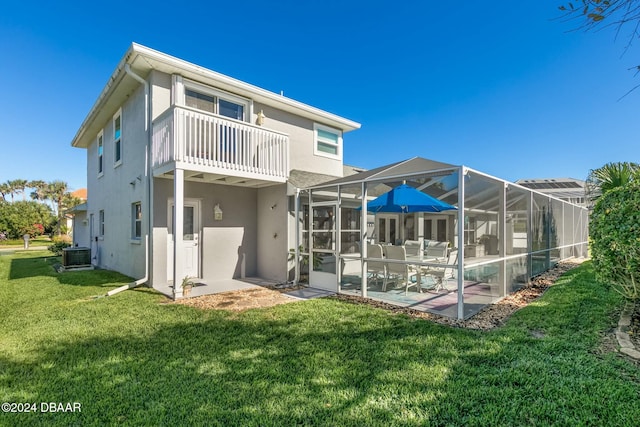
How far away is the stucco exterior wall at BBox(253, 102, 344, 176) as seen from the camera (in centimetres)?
1128

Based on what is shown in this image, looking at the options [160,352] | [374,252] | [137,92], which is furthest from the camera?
[137,92]

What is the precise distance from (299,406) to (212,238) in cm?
769

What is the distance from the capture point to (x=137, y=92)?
31.5ft

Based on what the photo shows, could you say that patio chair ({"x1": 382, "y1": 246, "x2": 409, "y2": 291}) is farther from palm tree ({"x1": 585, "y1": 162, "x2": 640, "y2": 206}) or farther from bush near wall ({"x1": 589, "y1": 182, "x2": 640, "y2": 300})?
palm tree ({"x1": 585, "y1": 162, "x2": 640, "y2": 206})

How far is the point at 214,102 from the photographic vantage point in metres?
9.83

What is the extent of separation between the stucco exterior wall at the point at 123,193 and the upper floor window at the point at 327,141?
637 centimetres

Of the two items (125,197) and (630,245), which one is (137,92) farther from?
(630,245)

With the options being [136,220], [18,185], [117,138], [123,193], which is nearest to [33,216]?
[18,185]

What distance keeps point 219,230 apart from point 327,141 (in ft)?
20.1

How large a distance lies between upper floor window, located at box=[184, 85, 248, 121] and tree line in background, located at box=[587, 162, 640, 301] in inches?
388

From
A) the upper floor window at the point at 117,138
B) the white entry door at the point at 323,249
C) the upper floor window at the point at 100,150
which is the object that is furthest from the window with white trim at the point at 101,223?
the white entry door at the point at 323,249

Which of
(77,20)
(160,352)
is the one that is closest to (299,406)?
(160,352)

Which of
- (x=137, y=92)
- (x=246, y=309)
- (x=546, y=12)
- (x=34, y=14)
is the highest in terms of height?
(x=34, y=14)

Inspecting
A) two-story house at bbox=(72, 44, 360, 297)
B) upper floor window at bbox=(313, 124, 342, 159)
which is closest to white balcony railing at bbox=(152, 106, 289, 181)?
two-story house at bbox=(72, 44, 360, 297)
